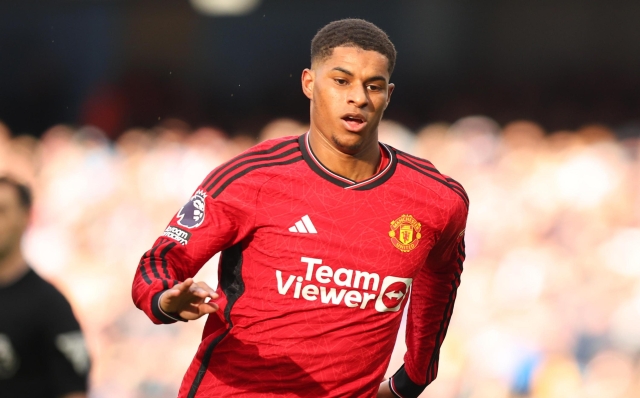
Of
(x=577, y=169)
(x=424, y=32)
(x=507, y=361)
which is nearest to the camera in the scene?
(x=507, y=361)

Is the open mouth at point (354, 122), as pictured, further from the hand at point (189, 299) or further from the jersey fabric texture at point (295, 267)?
the hand at point (189, 299)

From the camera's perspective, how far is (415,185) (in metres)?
3.13

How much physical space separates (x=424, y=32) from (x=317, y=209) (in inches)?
392

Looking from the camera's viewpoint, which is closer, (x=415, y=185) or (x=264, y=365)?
(x=264, y=365)

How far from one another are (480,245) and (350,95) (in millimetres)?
6554

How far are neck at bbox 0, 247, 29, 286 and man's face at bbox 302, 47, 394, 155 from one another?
202cm

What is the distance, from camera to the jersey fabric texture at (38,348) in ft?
13.7

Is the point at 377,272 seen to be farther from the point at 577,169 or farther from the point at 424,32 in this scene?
the point at 424,32

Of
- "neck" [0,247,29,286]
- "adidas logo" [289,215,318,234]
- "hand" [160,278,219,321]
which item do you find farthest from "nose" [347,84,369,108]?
"neck" [0,247,29,286]

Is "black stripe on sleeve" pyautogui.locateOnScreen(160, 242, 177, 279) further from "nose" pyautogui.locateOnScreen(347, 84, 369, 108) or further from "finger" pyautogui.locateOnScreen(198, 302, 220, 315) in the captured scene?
"nose" pyautogui.locateOnScreen(347, 84, 369, 108)

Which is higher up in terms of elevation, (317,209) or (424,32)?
(424,32)

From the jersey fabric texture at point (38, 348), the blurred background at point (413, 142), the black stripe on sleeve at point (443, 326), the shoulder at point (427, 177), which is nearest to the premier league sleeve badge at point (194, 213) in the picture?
the shoulder at point (427, 177)

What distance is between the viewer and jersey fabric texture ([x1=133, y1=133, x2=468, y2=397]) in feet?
9.59

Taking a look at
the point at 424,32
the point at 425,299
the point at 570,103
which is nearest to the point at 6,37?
the point at 424,32
